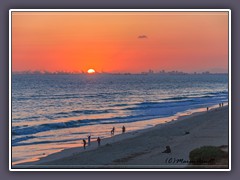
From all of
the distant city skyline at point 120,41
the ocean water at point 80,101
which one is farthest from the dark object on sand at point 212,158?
the distant city skyline at point 120,41

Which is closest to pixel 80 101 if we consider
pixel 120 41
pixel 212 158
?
pixel 120 41

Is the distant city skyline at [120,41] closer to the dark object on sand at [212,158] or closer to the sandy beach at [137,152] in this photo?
the sandy beach at [137,152]

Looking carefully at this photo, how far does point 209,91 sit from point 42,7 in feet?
10.4

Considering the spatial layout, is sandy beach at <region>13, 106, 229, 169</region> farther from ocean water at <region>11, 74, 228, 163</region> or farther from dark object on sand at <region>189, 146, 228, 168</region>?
ocean water at <region>11, 74, 228, 163</region>

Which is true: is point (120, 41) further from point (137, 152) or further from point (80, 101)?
point (137, 152)

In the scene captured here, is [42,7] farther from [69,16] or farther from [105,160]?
[105,160]

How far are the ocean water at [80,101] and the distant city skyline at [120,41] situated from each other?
0.20 m

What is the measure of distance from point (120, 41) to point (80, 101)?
4.13 ft

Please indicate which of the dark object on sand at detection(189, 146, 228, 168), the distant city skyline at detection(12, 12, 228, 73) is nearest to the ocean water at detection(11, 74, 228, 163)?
the distant city skyline at detection(12, 12, 228, 73)

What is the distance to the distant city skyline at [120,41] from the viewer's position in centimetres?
756

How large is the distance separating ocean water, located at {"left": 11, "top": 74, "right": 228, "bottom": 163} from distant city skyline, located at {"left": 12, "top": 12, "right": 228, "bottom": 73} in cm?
20

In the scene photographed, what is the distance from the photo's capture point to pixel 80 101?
8469 mm

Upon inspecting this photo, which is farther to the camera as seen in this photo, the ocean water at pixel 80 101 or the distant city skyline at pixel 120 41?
the ocean water at pixel 80 101

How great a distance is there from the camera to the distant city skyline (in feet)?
24.8
